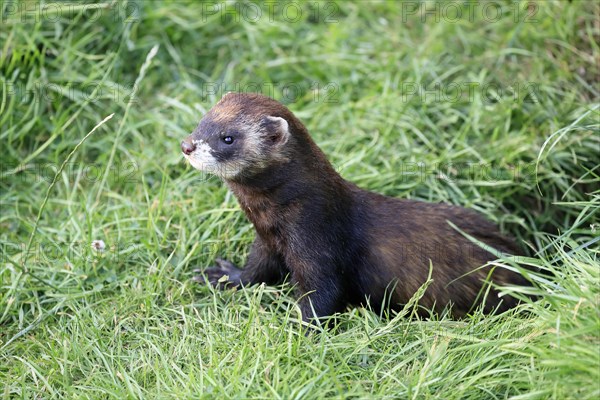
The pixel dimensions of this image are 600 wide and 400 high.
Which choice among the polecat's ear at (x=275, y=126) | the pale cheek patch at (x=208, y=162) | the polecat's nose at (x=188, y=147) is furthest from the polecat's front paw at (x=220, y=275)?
the polecat's ear at (x=275, y=126)

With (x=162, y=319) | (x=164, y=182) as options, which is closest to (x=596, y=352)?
(x=162, y=319)

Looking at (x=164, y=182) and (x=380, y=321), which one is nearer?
(x=380, y=321)

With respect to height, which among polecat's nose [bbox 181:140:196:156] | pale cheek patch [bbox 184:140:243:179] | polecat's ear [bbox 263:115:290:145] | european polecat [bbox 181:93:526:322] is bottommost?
european polecat [bbox 181:93:526:322]

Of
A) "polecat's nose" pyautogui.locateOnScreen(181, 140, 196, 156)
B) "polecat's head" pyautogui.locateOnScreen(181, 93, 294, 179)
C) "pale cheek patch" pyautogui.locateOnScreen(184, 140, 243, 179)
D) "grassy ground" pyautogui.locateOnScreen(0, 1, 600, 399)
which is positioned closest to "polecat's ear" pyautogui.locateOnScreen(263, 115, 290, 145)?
"polecat's head" pyautogui.locateOnScreen(181, 93, 294, 179)

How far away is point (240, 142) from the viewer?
485 cm

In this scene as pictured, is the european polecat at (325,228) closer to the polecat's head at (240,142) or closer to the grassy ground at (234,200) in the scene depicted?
the polecat's head at (240,142)

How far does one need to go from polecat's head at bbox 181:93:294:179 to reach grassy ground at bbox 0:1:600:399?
0.85m

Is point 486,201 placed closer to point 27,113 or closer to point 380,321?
point 380,321

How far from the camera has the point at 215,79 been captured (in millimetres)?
7293

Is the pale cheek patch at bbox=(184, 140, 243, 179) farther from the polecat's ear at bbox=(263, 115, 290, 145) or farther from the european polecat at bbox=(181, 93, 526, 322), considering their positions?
the polecat's ear at bbox=(263, 115, 290, 145)

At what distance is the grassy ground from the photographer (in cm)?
416

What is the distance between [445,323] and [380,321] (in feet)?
1.41

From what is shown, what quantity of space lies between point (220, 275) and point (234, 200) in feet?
2.38

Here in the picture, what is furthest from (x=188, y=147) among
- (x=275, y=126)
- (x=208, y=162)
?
(x=275, y=126)
